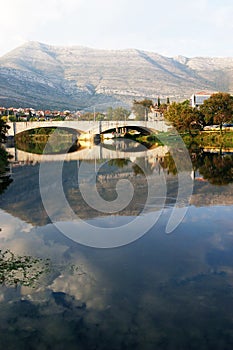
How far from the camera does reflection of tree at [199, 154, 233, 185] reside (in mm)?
18969

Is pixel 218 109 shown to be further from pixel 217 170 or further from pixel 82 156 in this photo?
pixel 217 170

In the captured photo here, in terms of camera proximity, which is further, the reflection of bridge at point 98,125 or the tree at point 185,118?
the reflection of bridge at point 98,125

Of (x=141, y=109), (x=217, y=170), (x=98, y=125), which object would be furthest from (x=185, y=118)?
(x=141, y=109)

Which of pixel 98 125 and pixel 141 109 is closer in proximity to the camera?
pixel 98 125

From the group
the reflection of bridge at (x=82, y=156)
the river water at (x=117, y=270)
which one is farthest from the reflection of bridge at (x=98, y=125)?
the river water at (x=117, y=270)

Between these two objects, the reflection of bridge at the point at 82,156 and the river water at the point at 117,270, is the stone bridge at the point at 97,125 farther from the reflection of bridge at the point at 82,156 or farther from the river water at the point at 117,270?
the river water at the point at 117,270

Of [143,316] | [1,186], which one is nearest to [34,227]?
[143,316]

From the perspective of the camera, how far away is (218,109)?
47469mm

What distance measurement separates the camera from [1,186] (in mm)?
18156

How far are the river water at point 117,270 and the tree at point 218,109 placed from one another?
31855 mm

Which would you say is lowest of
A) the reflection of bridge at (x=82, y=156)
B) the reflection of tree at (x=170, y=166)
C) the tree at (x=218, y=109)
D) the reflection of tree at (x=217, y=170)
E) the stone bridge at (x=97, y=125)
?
the reflection of bridge at (x=82, y=156)

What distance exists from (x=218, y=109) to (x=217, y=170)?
87.8ft

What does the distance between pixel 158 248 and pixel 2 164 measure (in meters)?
Result: 19.3

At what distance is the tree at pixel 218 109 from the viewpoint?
152 ft
